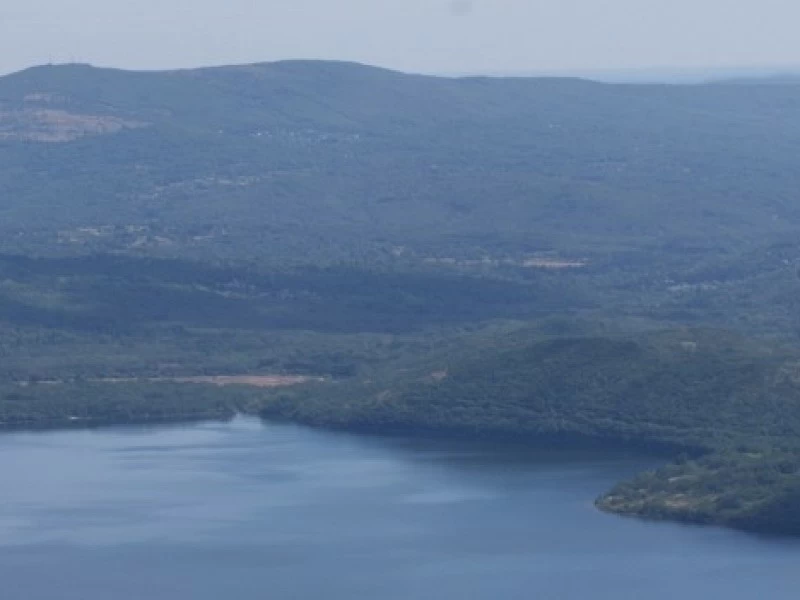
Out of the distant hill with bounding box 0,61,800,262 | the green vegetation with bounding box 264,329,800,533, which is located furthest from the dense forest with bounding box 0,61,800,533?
the distant hill with bounding box 0,61,800,262

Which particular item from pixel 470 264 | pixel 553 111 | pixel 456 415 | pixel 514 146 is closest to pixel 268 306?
pixel 470 264

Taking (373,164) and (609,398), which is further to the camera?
(373,164)

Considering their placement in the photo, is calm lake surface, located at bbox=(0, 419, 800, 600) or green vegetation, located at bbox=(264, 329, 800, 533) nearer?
calm lake surface, located at bbox=(0, 419, 800, 600)

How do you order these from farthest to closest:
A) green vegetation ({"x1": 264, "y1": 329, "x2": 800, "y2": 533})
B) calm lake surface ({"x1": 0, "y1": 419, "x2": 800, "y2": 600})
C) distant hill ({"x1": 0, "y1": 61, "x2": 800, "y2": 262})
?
distant hill ({"x1": 0, "y1": 61, "x2": 800, "y2": 262}), green vegetation ({"x1": 264, "y1": 329, "x2": 800, "y2": 533}), calm lake surface ({"x1": 0, "y1": 419, "x2": 800, "y2": 600})

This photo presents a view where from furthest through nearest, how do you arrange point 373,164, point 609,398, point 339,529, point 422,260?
1. point 373,164
2. point 422,260
3. point 609,398
4. point 339,529

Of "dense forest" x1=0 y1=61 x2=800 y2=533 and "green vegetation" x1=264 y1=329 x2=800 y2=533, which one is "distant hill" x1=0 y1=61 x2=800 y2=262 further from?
"green vegetation" x1=264 y1=329 x2=800 y2=533

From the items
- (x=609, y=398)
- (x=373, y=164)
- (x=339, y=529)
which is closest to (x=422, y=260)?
(x=373, y=164)

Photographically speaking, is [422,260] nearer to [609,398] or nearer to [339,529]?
[609,398]
